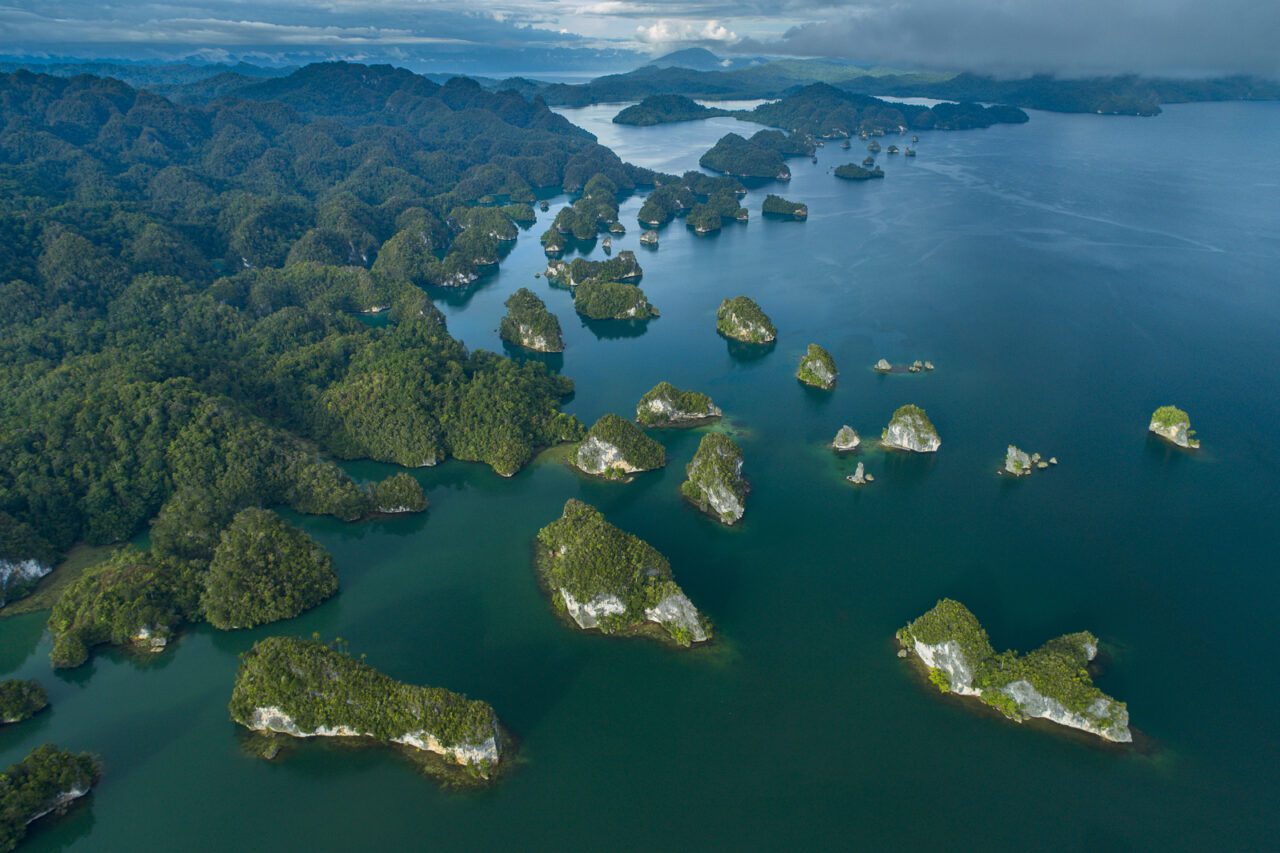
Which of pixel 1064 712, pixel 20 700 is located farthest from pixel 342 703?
pixel 1064 712

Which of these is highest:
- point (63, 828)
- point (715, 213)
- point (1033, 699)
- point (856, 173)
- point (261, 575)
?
point (856, 173)

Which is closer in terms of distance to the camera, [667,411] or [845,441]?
[845,441]

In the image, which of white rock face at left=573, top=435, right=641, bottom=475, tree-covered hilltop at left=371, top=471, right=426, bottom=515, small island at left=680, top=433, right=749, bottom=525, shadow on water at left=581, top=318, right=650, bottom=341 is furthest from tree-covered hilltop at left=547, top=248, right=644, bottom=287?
tree-covered hilltop at left=371, top=471, right=426, bottom=515

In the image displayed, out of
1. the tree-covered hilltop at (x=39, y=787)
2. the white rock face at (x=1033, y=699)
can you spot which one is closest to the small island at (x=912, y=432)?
the white rock face at (x=1033, y=699)

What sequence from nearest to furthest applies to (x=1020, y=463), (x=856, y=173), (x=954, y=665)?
1. (x=954, y=665)
2. (x=1020, y=463)
3. (x=856, y=173)

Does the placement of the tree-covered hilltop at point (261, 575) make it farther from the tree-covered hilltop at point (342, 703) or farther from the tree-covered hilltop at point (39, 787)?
the tree-covered hilltop at point (39, 787)

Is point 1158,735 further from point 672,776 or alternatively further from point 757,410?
point 757,410

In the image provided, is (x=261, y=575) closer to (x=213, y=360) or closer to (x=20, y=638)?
(x=20, y=638)
